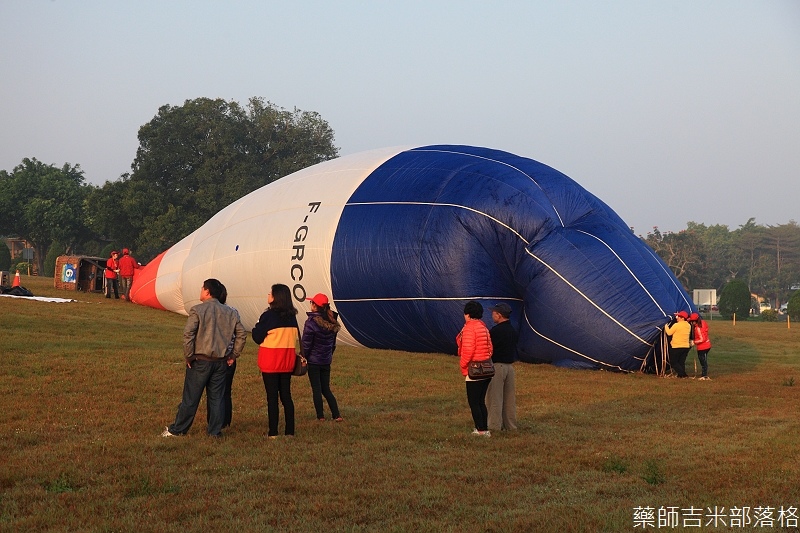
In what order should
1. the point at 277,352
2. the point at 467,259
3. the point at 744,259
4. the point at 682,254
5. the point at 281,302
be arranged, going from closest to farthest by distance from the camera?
the point at 277,352, the point at 281,302, the point at 467,259, the point at 682,254, the point at 744,259

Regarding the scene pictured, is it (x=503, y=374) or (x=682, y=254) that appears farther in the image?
(x=682, y=254)

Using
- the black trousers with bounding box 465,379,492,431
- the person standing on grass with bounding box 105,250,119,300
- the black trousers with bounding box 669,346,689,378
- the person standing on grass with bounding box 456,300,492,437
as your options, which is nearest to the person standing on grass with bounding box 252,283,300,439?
the person standing on grass with bounding box 456,300,492,437

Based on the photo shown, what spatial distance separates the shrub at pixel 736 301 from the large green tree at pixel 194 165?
2931 cm

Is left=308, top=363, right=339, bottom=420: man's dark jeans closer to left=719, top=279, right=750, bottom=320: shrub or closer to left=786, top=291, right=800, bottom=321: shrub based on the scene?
left=719, top=279, right=750, bottom=320: shrub

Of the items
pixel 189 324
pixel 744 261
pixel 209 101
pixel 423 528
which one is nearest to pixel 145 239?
pixel 209 101

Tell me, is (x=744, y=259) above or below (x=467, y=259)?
above

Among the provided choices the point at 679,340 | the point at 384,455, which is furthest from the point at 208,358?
the point at 679,340

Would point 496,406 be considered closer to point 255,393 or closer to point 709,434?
point 709,434

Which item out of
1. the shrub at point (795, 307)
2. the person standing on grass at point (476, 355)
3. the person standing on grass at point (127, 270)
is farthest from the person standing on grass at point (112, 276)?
the shrub at point (795, 307)

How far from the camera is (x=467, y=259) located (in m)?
18.1

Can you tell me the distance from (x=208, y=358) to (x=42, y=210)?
6908 centimetres

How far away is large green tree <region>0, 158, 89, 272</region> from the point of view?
73.2 m

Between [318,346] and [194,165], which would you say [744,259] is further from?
[318,346]

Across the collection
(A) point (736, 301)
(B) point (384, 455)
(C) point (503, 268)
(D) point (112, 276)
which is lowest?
(B) point (384, 455)
